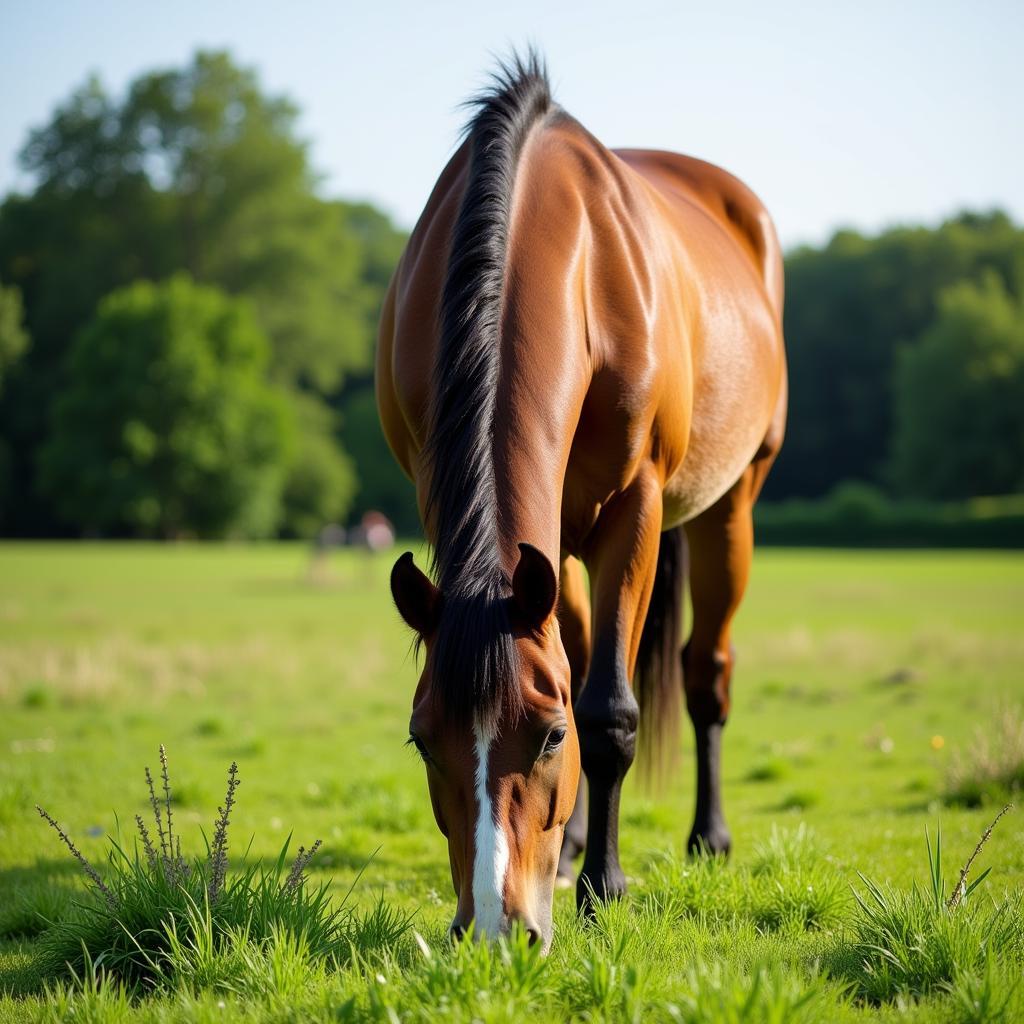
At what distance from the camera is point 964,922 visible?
3012 mm

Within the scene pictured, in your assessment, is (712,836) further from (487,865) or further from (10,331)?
(10,331)

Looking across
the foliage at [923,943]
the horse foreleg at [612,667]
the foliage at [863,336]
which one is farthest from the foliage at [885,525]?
the foliage at [923,943]

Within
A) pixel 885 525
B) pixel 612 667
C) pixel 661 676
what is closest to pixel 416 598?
pixel 612 667

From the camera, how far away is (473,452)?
313cm

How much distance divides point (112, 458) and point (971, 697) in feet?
140

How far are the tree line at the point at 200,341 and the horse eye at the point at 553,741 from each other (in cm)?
4517

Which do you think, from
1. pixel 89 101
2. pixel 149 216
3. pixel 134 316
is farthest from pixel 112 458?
pixel 89 101

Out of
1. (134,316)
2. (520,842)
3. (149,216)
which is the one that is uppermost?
(149,216)

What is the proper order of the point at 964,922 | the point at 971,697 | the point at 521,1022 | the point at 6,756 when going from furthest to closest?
the point at 971,697
the point at 6,756
the point at 964,922
the point at 521,1022

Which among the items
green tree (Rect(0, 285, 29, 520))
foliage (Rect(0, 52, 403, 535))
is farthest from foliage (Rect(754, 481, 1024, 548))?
green tree (Rect(0, 285, 29, 520))

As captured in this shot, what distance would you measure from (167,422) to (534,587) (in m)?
48.3

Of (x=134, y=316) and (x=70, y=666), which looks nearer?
(x=70, y=666)

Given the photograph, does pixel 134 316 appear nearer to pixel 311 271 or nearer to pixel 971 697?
pixel 311 271

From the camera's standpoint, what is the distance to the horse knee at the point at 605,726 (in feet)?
12.3
